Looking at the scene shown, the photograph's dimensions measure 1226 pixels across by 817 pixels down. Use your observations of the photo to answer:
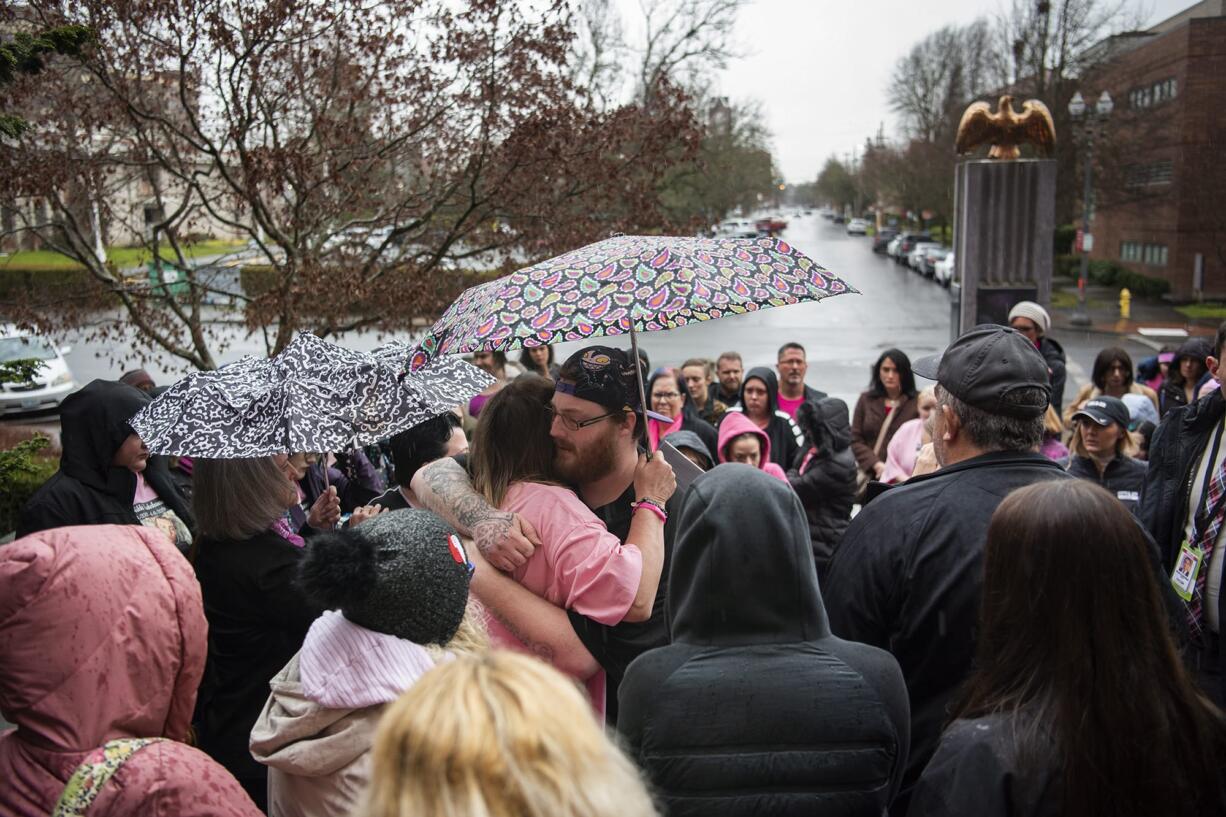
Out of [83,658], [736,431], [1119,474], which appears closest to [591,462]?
[83,658]

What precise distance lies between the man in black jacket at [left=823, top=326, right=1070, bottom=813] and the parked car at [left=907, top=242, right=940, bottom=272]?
50.0 m

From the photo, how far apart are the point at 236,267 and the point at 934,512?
8066mm

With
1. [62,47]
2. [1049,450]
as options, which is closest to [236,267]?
[62,47]

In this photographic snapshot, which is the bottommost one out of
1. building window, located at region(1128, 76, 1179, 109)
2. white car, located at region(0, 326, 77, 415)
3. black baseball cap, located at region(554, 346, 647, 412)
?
white car, located at region(0, 326, 77, 415)

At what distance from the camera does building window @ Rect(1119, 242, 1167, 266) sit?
126ft

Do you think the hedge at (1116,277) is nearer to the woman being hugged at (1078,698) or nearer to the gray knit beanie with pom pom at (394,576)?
the woman being hugged at (1078,698)

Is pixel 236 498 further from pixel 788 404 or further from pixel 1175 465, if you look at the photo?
pixel 788 404

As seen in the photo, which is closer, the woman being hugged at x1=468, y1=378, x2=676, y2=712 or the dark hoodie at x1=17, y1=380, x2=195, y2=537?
the woman being hugged at x1=468, y1=378, x2=676, y2=712

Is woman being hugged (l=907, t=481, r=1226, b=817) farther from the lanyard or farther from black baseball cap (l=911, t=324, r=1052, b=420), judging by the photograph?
the lanyard

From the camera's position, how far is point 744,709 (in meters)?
2.10

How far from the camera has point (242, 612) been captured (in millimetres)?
3303

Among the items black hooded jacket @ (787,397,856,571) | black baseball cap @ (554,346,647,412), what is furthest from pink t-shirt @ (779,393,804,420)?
black baseball cap @ (554,346,647,412)

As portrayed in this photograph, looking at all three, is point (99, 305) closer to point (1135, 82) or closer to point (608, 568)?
point (608, 568)

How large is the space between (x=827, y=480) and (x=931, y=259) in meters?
44.9
